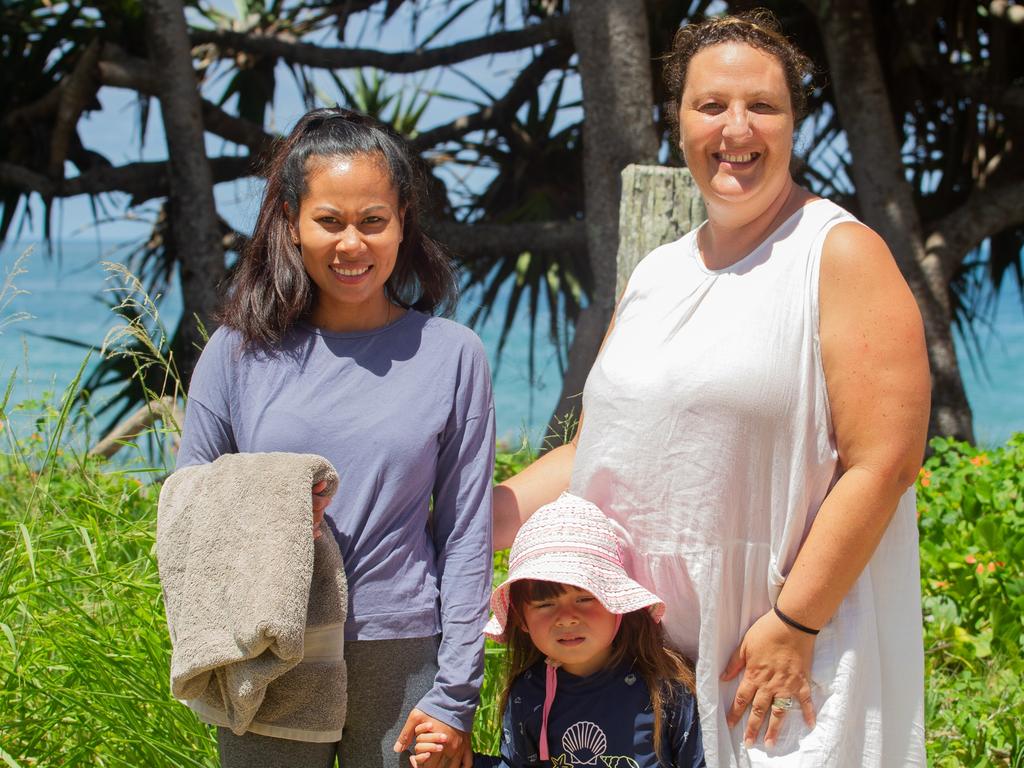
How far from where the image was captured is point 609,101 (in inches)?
227

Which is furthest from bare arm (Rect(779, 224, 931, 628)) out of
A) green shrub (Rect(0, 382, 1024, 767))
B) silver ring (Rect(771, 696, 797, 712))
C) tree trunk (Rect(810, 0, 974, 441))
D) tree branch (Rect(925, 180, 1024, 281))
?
tree branch (Rect(925, 180, 1024, 281))

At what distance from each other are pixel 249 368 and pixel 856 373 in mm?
1060

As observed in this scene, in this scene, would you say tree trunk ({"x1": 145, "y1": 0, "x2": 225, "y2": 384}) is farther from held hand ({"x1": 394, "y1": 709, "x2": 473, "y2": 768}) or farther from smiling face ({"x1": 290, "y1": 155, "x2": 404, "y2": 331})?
held hand ({"x1": 394, "y1": 709, "x2": 473, "y2": 768})

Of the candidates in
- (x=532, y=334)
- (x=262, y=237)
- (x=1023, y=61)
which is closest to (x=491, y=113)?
(x=532, y=334)

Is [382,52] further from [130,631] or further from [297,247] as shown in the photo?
[297,247]

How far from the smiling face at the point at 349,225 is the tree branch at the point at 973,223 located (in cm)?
505

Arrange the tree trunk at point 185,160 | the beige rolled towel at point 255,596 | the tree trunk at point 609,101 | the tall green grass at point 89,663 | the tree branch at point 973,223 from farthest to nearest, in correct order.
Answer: the tree branch at point 973,223
the tree trunk at point 185,160
the tree trunk at point 609,101
the tall green grass at point 89,663
the beige rolled towel at point 255,596

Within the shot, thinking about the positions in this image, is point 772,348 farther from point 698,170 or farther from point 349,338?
point 349,338

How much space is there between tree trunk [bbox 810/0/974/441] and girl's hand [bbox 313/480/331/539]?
5.05 m

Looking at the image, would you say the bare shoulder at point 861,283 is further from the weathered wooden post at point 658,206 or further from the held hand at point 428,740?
the weathered wooden post at point 658,206

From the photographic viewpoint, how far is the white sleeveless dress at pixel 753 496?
6.65 feet

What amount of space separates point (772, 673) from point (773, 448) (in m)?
0.38

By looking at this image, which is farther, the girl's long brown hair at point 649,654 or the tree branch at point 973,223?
the tree branch at point 973,223

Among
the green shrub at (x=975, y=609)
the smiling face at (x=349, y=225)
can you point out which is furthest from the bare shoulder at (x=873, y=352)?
the green shrub at (x=975, y=609)
